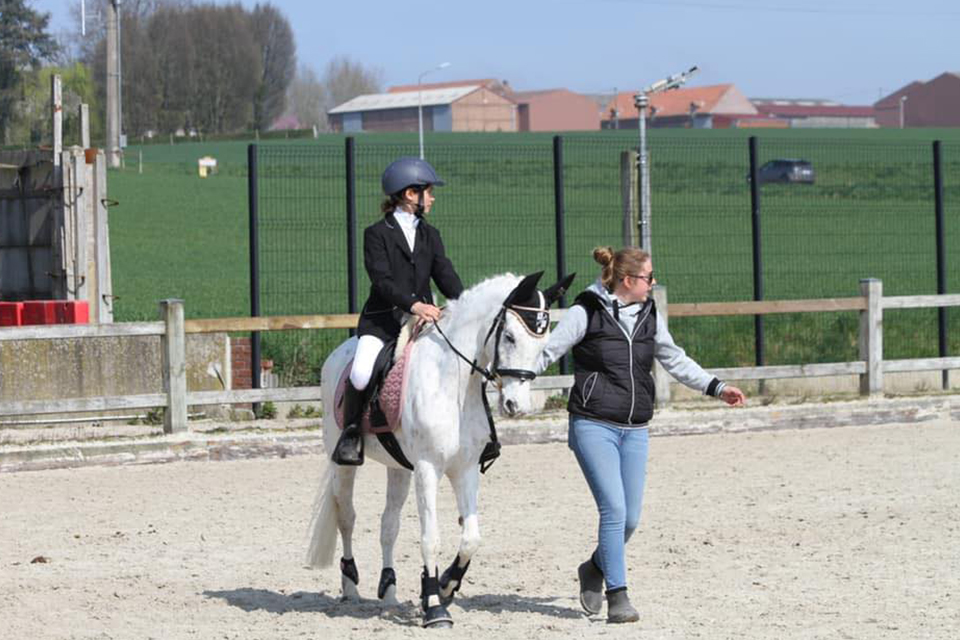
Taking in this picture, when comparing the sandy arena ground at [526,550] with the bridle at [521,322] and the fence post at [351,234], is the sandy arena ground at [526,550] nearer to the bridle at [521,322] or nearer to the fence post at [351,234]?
the bridle at [521,322]

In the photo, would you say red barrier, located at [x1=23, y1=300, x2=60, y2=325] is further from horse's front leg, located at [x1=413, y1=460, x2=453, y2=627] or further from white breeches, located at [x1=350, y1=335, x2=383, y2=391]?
horse's front leg, located at [x1=413, y1=460, x2=453, y2=627]

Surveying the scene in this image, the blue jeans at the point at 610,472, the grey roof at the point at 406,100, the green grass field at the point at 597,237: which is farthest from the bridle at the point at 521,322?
the grey roof at the point at 406,100

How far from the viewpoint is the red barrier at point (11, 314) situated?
1443cm

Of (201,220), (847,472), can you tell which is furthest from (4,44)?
(847,472)

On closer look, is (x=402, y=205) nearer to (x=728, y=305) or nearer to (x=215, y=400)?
(x=215, y=400)

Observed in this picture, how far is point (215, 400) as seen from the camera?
13055 millimetres

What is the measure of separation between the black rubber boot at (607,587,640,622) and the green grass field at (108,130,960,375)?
8.27 meters

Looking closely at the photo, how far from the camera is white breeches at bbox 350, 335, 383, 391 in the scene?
7203 millimetres

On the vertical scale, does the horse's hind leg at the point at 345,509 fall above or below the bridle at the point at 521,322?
below

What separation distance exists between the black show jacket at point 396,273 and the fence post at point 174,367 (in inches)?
221

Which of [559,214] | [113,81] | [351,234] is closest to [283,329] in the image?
[351,234]

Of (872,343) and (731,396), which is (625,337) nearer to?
(731,396)

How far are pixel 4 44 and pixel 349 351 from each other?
3285cm

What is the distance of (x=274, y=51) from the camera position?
97.1 m
